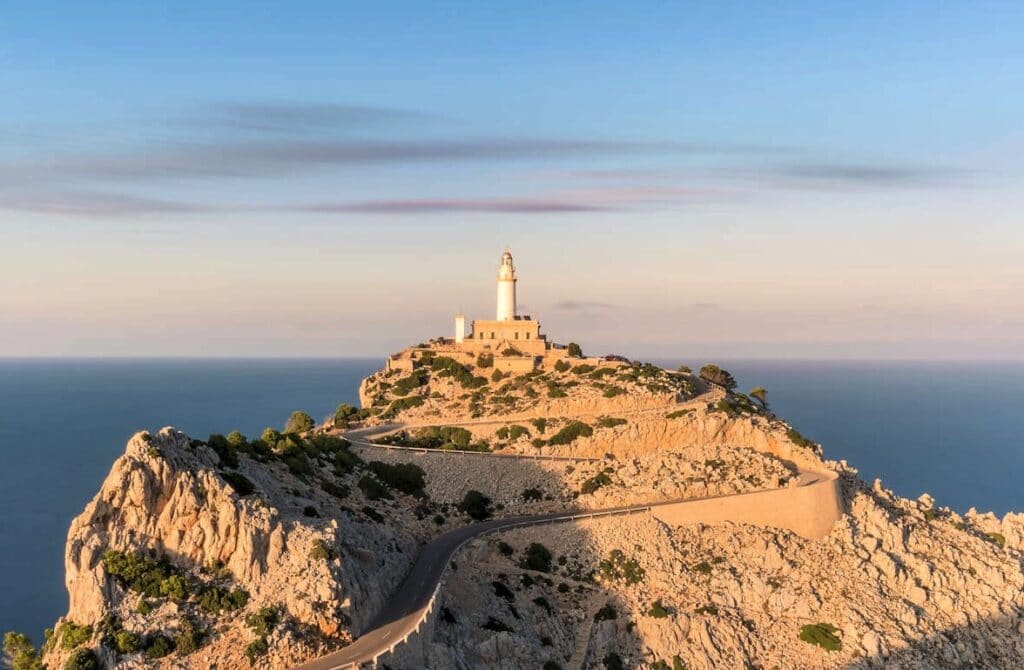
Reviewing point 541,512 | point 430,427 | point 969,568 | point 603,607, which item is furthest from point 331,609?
point 969,568

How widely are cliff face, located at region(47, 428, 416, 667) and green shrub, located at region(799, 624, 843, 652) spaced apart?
2545cm

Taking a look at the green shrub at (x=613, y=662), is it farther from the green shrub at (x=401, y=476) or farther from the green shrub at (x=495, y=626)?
the green shrub at (x=401, y=476)

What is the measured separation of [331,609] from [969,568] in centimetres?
4725

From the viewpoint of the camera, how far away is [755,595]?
47594 millimetres

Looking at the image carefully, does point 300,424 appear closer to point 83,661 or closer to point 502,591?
point 502,591

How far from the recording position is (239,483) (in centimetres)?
3862

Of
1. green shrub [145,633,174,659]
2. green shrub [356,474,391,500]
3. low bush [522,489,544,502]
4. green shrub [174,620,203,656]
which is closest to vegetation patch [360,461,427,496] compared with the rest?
green shrub [356,474,391,500]

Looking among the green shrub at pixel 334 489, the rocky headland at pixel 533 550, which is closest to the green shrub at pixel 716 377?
the rocky headland at pixel 533 550

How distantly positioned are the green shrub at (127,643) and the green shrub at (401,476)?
2470 centimetres

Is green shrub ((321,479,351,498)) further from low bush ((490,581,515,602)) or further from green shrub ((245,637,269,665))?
green shrub ((245,637,269,665))

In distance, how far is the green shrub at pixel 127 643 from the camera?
29.6 meters

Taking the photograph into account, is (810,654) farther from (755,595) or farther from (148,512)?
(148,512)

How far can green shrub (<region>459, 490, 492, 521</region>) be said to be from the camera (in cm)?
5362

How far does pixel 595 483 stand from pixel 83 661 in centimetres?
3601
